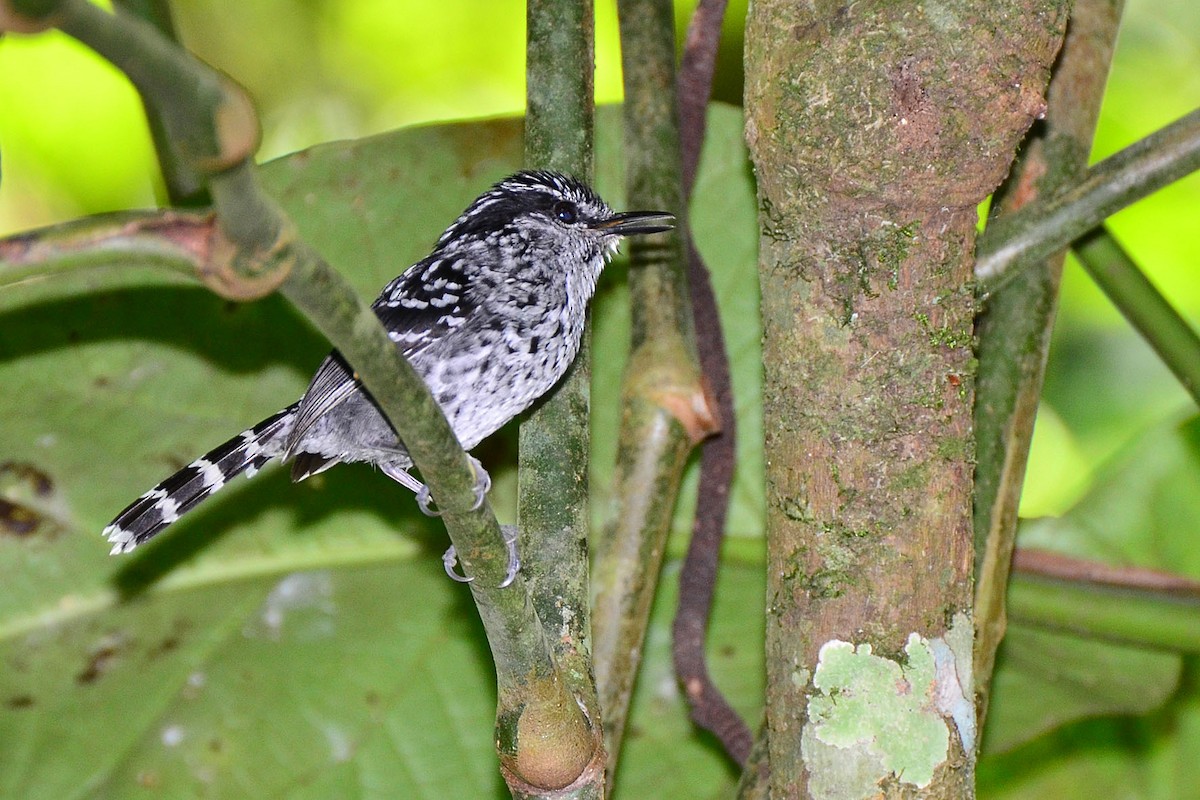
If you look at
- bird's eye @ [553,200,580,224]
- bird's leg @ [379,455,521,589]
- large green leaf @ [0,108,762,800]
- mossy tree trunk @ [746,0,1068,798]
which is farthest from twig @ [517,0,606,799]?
large green leaf @ [0,108,762,800]

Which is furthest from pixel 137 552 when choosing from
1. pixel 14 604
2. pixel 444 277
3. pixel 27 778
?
pixel 444 277

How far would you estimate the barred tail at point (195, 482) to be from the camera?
2.86m

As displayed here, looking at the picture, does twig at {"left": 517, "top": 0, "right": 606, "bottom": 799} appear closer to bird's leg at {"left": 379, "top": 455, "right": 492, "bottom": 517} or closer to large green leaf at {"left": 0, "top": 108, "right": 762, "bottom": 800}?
bird's leg at {"left": 379, "top": 455, "right": 492, "bottom": 517}

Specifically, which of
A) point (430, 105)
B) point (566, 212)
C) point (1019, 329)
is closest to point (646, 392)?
point (566, 212)

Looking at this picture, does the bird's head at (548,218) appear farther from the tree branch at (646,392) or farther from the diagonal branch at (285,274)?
the diagonal branch at (285,274)

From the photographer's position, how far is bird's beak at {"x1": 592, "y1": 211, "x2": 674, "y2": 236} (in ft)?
9.43

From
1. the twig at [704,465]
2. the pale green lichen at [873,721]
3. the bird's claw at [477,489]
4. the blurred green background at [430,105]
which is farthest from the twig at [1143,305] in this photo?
the bird's claw at [477,489]

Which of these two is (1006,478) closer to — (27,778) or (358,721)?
(358,721)

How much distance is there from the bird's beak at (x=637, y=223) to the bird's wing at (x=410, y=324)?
382 mm

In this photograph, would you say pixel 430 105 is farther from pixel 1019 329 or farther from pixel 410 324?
pixel 1019 329

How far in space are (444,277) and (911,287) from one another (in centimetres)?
132

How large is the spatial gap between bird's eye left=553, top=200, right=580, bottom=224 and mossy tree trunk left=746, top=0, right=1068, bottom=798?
1.04m

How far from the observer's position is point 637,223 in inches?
115

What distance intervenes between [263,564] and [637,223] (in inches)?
60.9
